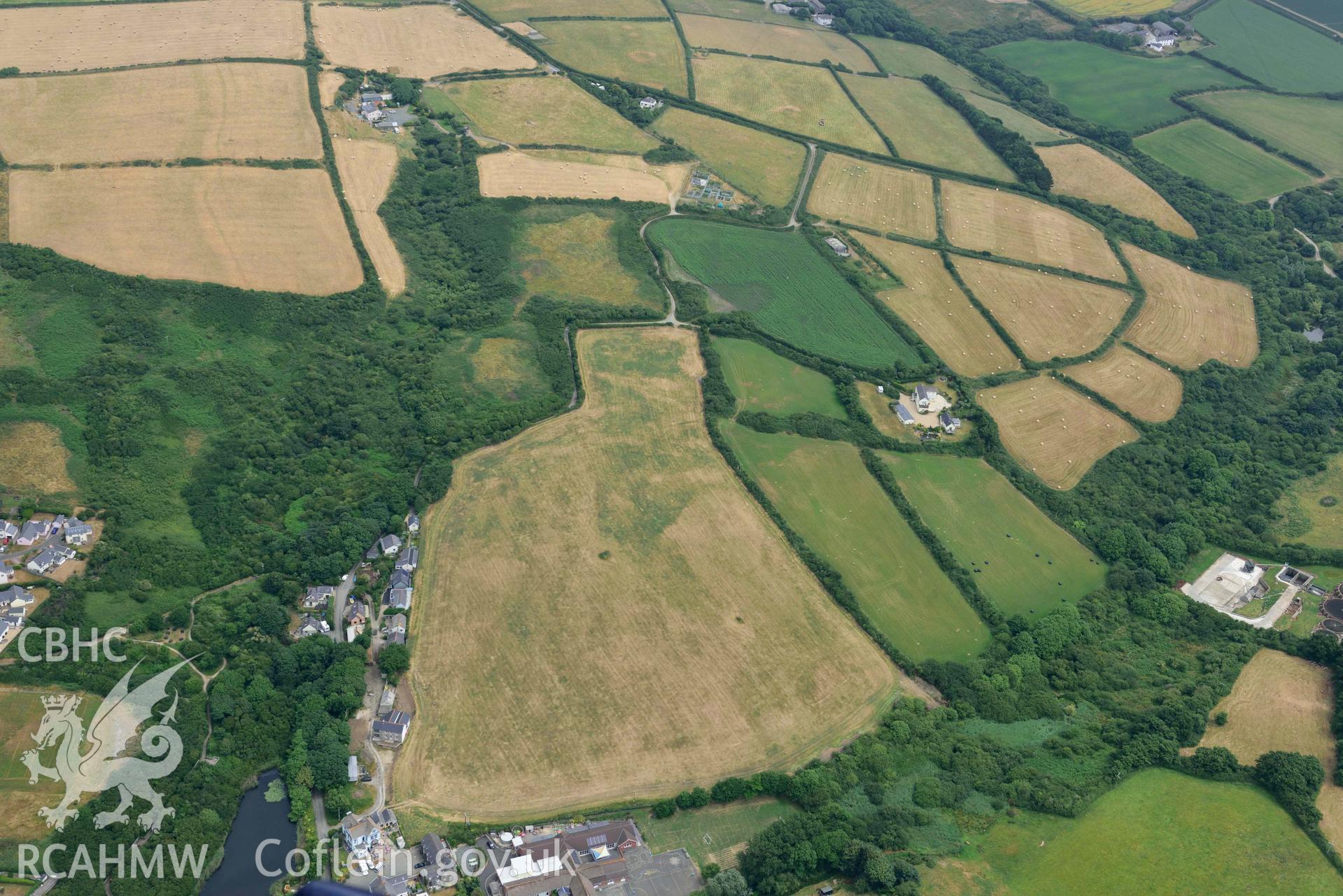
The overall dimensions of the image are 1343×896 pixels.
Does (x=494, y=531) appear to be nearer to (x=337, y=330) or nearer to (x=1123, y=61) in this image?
(x=337, y=330)

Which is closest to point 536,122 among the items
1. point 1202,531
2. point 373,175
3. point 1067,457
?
point 373,175

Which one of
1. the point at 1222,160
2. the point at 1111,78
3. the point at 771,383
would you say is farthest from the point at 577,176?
the point at 1222,160

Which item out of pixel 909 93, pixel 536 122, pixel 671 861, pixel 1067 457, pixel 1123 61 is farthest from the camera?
pixel 1123 61

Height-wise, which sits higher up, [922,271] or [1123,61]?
[1123,61]

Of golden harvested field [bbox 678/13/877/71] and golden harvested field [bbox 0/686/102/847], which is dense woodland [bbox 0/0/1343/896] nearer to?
golden harvested field [bbox 0/686/102/847]

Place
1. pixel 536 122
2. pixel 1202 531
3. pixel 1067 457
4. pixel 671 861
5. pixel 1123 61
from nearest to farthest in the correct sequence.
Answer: pixel 671 861 → pixel 1202 531 → pixel 1067 457 → pixel 536 122 → pixel 1123 61

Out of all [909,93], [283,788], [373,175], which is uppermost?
[909,93]

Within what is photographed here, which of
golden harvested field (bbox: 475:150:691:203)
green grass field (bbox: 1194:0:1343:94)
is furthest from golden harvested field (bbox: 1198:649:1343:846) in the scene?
green grass field (bbox: 1194:0:1343:94)
